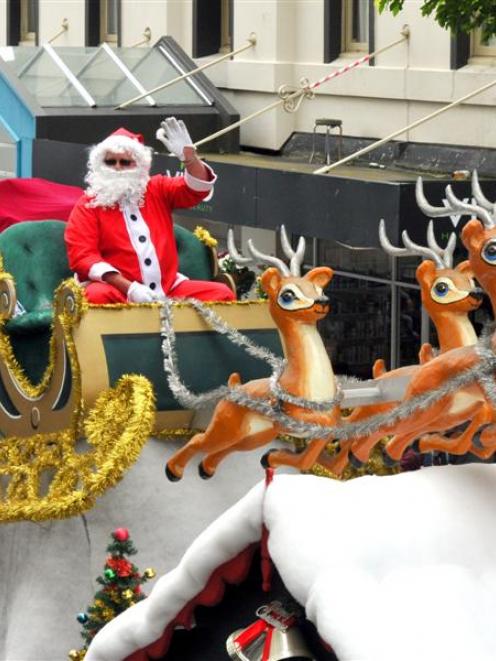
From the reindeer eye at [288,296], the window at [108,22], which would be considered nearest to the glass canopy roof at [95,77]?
the window at [108,22]

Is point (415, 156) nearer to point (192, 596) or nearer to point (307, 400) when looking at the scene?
point (307, 400)

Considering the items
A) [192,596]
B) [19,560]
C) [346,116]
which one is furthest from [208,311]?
[346,116]

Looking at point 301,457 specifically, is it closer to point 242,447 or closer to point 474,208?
point 242,447

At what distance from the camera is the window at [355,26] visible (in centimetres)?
1866

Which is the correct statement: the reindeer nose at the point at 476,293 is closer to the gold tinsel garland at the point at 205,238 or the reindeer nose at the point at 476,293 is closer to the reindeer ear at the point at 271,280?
the reindeer ear at the point at 271,280

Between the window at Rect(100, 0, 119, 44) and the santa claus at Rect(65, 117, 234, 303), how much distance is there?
13.8m

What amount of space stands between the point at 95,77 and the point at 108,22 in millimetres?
4600

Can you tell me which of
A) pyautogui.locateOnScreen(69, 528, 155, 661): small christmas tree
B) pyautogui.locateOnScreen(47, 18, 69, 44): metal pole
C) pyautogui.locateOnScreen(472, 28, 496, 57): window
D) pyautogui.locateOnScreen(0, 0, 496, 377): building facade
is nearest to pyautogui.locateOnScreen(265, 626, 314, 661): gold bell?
pyautogui.locateOnScreen(69, 528, 155, 661): small christmas tree

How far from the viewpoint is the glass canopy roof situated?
19312mm

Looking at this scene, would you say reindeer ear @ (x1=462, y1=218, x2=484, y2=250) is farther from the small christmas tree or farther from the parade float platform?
the small christmas tree

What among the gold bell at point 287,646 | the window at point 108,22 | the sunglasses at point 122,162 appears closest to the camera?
the gold bell at point 287,646

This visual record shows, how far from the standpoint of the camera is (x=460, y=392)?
6117mm

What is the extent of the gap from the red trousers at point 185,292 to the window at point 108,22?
14.0 meters

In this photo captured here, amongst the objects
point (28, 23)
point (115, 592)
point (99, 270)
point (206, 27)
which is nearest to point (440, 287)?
point (115, 592)
